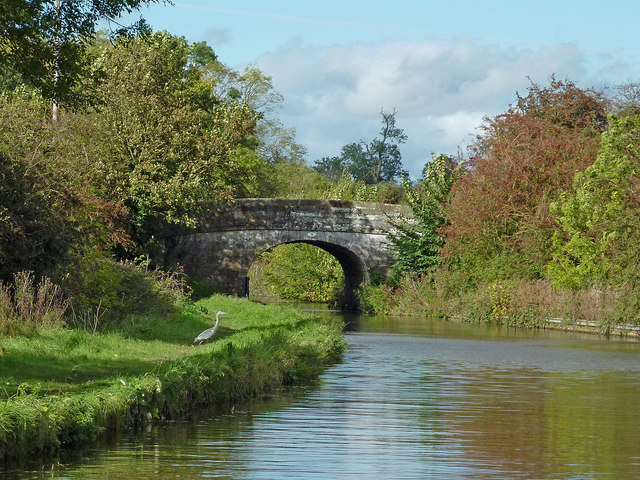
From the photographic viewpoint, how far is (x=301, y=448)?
42.0 ft

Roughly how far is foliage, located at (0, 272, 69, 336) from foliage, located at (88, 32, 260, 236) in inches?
625

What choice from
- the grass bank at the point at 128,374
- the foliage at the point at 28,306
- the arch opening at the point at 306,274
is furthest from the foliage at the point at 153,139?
the arch opening at the point at 306,274

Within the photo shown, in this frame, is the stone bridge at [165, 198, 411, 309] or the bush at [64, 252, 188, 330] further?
the stone bridge at [165, 198, 411, 309]

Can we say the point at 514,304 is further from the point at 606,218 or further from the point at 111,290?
the point at 111,290

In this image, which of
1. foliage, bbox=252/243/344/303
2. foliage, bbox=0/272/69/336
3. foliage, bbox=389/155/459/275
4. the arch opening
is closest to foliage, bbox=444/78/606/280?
foliage, bbox=389/155/459/275

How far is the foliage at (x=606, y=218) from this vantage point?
124ft

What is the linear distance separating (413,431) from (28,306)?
366 inches

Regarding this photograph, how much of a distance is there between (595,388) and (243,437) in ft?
30.3

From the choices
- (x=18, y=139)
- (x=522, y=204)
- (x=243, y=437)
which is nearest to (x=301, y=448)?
(x=243, y=437)

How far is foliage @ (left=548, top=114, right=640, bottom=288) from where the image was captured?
37.7 m

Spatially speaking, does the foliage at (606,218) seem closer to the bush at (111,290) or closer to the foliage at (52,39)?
the bush at (111,290)

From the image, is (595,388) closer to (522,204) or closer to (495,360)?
(495,360)

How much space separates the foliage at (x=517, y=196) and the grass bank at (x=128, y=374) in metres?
19.5

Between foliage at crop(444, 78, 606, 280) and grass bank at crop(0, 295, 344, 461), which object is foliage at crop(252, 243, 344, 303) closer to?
foliage at crop(444, 78, 606, 280)
